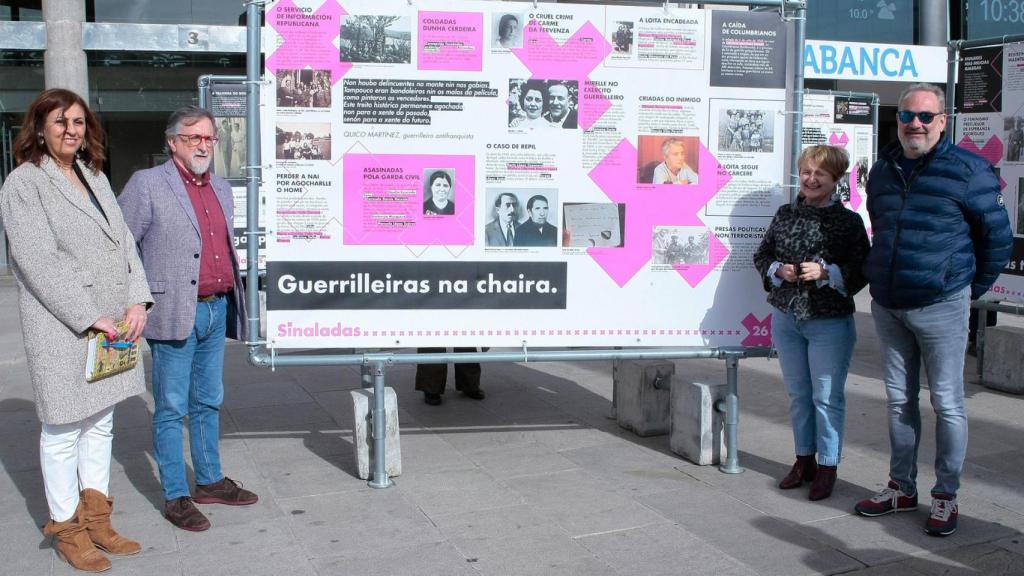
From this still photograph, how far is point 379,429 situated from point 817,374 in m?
2.24

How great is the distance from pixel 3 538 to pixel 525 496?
2.46 m

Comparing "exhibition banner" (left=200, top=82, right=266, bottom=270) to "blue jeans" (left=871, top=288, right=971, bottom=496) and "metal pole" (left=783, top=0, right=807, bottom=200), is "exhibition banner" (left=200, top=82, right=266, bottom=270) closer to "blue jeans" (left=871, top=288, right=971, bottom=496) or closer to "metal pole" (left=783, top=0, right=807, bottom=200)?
"metal pole" (left=783, top=0, right=807, bottom=200)

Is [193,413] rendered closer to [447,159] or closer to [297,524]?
[297,524]

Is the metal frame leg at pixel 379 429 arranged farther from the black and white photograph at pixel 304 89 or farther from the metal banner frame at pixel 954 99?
the metal banner frame at pixel 954 99

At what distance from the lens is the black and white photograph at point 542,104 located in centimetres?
508

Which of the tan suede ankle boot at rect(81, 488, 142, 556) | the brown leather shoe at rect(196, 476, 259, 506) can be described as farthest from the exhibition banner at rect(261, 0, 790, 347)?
the tan suede ankle boot at rect(81, 488, 142, 556)

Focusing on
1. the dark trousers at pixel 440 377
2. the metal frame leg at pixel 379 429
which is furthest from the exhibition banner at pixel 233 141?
the metal frame leg at pixel 379 429

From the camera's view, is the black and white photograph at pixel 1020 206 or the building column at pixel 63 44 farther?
the building column at pixel 63 44

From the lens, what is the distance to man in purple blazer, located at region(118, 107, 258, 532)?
14.9ft

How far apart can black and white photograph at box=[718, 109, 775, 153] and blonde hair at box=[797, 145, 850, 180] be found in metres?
0.46

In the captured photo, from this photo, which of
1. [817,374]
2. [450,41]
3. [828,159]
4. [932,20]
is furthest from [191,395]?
[932,20]

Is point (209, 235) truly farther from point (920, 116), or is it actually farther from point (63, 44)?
point (63, 44)

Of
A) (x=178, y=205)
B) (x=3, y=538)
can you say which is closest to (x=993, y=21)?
(x=178, y=205)

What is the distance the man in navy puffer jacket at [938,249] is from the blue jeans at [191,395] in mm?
3174
